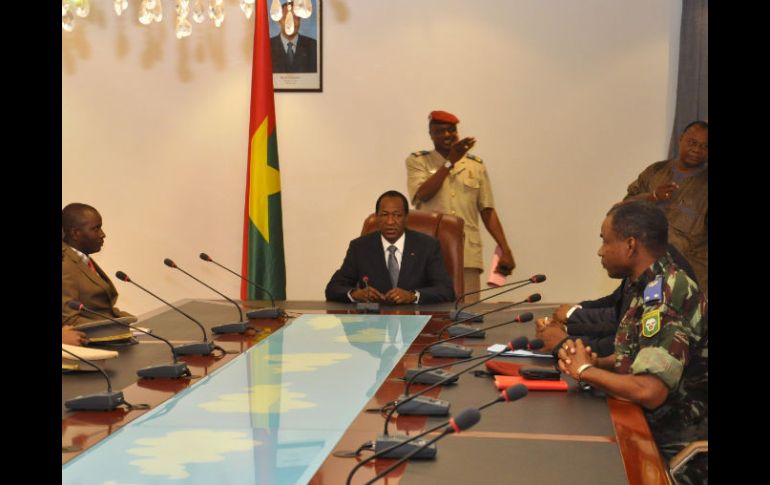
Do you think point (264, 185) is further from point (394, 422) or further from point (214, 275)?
point (394, 422)

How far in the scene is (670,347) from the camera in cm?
294

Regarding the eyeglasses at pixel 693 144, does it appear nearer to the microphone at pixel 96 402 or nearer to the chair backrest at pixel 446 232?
the chair backrest at pixel 446 232

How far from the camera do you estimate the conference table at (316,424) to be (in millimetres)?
2301

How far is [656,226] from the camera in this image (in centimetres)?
334

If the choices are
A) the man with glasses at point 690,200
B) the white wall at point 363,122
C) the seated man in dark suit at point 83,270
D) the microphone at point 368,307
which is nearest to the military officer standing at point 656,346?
the microphone at point 368,307

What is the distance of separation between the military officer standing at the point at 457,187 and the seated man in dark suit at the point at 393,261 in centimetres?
119

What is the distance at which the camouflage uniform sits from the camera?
2.93 m

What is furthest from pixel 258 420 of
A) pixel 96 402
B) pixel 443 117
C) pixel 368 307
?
pixel 443 117

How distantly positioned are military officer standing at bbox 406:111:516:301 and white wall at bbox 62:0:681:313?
0.40m

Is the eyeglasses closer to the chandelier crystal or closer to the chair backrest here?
the chair backrest

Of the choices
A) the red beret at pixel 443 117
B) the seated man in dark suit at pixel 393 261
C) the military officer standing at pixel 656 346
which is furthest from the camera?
the red beret at pixel 443 117

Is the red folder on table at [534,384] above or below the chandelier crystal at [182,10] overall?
below

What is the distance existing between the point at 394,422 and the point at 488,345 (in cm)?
134
